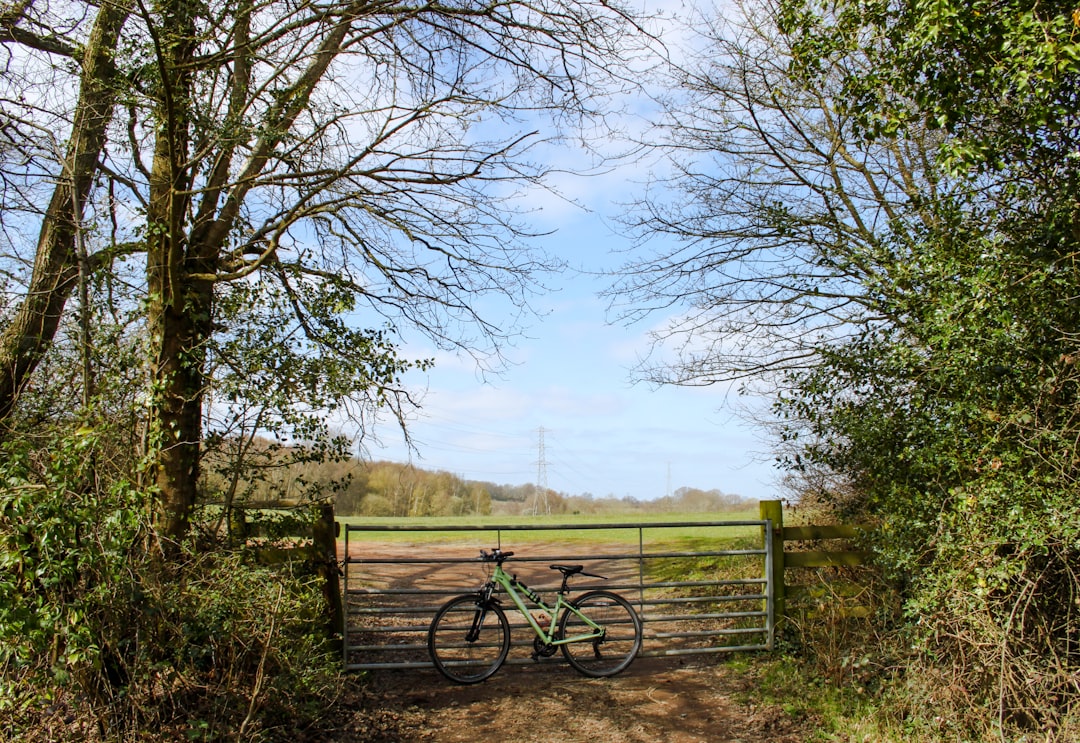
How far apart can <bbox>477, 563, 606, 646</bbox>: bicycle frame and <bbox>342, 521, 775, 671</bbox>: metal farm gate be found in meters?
0.13

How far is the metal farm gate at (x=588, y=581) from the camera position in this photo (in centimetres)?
627

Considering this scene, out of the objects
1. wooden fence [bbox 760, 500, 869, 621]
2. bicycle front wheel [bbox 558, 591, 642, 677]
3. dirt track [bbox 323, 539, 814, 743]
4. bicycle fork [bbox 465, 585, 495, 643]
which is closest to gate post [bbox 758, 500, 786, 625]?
wooden fence [bbox 760, 500, 869, 621]

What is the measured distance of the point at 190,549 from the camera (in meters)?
5.14

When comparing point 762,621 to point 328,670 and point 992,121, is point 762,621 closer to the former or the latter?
point 328,670

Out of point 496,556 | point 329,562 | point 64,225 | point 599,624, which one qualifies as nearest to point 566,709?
point 599,624

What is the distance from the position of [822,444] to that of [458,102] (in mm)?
4565

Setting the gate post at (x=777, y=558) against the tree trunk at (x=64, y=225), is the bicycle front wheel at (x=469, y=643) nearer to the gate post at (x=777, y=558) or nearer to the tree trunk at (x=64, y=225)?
the gate post at (x=777, y=558)

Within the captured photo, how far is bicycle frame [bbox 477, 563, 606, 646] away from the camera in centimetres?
623

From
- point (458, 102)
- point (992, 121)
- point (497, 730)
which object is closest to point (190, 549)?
point (497, 730)

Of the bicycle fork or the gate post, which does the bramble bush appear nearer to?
the bicycle fork

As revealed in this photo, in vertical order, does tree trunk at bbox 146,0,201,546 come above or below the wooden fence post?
above

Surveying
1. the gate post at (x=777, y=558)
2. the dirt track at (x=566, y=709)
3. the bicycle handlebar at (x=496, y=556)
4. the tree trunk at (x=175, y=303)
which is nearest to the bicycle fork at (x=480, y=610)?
the bicycle handlebar at (x=496, y=556)

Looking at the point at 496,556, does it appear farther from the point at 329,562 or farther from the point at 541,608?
the point at 329,562

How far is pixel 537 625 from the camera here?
6320 millimetres
